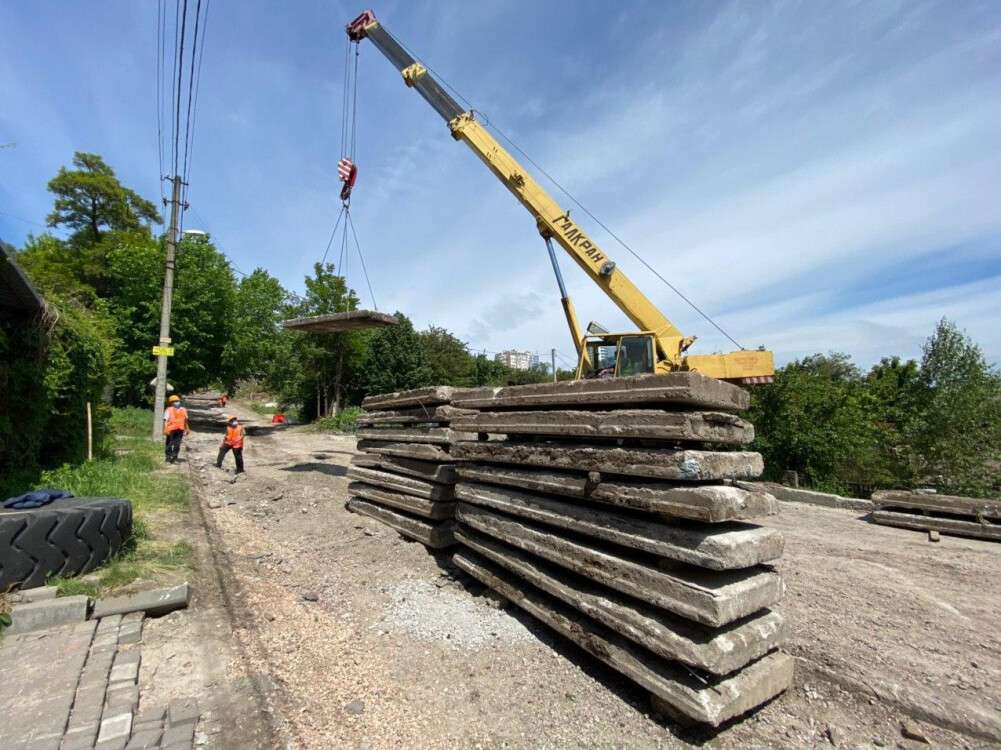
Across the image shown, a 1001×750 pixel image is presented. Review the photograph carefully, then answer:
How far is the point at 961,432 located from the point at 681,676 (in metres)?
16.2

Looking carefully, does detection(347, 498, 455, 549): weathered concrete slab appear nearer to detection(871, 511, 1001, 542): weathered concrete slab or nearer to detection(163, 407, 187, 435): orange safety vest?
detection(163, 407, 187, 435): orange safety vest

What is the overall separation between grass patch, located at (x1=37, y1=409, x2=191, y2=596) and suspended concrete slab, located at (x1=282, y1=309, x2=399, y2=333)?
3.39m

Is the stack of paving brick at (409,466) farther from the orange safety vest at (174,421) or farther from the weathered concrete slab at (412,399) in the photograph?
the orange safety vest at (174,421)

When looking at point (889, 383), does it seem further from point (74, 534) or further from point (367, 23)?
point (74, 534)

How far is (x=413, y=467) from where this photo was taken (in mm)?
6531

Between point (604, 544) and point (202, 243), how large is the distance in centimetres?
2614

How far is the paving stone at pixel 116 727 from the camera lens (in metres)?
2.33

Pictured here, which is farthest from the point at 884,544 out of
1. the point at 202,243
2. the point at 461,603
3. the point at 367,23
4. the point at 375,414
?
the point at 202,243

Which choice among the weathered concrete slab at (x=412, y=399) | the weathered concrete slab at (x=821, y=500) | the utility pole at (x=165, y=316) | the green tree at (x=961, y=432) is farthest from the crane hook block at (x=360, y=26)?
the green tree at (x=961, y=432)

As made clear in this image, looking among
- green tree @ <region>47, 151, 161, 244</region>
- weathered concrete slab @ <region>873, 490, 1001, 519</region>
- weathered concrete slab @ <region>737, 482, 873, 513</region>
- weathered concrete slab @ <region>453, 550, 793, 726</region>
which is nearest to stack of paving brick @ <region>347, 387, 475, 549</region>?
weathered concrete slab @ <region>453, 550, 793, 726</region>

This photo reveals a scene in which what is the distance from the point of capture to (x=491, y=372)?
45.8 m

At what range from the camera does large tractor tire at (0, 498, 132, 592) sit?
12.0 ft

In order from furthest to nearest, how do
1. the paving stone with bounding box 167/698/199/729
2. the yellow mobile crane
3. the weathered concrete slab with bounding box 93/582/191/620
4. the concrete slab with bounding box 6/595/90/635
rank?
the yellow mobile crane → the weathered concrete slab with bounding box 93/582/191/620 → the concrete slab with bounding box 6/595/90/635 → the paving stone with bounding box 167/698/199/729

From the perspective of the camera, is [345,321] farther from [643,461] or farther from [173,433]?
[643,461]
